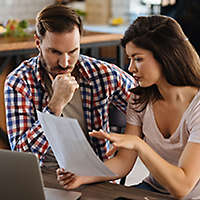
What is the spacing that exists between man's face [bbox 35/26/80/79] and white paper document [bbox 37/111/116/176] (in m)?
0.54

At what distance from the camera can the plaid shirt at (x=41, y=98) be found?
6.11 feet

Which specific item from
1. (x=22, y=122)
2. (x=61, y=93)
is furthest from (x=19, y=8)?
(x=61, y=93)

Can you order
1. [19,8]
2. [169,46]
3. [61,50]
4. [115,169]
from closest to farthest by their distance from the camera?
[169,46], [115,169], [61,50], [19,8]

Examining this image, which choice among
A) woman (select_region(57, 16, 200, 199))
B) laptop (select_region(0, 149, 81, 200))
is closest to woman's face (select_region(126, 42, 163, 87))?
woman (select_region(57, 16, 200, 199))

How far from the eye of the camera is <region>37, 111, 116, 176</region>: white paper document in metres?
1.32

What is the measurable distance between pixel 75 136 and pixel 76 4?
5.10 meters

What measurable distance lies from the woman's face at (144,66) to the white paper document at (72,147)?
1.39ft

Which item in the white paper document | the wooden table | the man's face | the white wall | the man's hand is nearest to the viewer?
the white paper document

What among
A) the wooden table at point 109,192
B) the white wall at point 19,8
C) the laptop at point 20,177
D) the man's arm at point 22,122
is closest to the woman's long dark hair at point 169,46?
the wooden table at point 109,192

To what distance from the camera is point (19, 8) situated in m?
6.20

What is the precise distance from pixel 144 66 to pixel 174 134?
0.29 meters

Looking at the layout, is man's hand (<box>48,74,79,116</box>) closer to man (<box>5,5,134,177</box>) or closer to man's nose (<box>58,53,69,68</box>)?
man (<box>5,5,134,177</box>)

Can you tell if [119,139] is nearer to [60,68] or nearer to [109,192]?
[109,192]

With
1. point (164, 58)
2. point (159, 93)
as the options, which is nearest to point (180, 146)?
point (159, 93)
